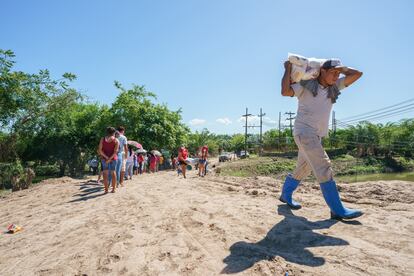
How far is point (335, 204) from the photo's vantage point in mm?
3465

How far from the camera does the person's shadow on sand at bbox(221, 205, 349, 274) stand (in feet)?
8.15

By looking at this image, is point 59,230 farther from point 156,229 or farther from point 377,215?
point 377,215

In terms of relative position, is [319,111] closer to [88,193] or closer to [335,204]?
[335,204]

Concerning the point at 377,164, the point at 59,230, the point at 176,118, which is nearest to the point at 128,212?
the point at 59,230

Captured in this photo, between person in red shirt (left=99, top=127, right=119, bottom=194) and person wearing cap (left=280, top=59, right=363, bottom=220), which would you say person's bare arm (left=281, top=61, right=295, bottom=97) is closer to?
person wearing cap (left=280, top=59, right=363, bottom=220)

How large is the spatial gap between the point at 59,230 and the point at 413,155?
44320mm

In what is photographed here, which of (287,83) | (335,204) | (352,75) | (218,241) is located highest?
(352,75)

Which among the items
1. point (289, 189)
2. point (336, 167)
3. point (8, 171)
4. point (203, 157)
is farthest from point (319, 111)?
point (336, 167)

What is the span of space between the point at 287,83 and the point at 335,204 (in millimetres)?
1549

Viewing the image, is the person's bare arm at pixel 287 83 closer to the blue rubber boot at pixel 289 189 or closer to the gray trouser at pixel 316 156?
the gray trouser at pixel 316 156

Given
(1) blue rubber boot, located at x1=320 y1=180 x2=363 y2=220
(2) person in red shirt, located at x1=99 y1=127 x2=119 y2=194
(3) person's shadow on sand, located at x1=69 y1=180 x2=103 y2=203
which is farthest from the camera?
(2) person in red shirt, located at x1=99 y1=127 x2=119 y2=194

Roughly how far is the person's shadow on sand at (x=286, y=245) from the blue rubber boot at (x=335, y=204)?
104 millimetres

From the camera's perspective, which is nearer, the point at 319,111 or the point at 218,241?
the point at 218,241

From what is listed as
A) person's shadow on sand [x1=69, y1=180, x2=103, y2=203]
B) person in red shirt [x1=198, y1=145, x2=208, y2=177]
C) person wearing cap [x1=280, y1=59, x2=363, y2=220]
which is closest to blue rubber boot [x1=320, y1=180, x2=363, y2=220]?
person wearing cap [x1=280, y1=59, x2=363, y2=220]
